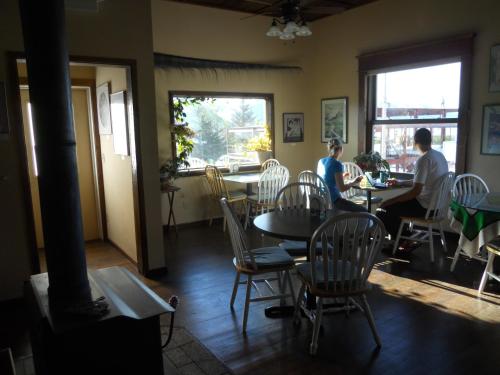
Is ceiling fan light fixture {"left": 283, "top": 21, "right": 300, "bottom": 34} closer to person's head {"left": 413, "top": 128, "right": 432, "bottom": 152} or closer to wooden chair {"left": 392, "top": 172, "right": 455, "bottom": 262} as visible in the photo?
person's head {"left": 413, "top": 128, "right": 432, "bottom": 152}

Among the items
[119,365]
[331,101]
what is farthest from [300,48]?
[119,365]

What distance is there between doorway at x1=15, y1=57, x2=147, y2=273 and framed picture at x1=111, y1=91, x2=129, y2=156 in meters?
0.02

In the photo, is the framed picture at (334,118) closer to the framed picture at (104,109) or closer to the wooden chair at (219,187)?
the wooden chair at (219,187)

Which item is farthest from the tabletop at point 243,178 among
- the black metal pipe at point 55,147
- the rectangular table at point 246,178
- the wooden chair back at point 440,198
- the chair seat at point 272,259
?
the black metal pipe at point 55,147

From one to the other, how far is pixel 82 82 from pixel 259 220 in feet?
9.20

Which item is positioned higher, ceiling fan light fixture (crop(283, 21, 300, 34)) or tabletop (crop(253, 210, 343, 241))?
ceiling fan light fixture (crop(283, 21, 300, 34))

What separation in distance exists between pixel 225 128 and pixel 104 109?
1892 millimetres

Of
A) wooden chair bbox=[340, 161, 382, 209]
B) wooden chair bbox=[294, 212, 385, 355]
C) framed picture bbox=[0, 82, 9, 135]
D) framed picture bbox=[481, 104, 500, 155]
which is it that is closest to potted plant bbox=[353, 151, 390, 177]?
wooden chair bbox=[340, 161, 382, 209]

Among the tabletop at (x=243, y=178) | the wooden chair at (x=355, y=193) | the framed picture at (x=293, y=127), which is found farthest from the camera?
the framed picture at (x=293, y=127)

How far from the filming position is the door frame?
9.70 ft

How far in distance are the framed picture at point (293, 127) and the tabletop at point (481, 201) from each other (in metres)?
3.06

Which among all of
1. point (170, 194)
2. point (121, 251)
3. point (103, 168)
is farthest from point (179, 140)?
point (121, 251)

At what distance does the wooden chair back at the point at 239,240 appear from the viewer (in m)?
2.56

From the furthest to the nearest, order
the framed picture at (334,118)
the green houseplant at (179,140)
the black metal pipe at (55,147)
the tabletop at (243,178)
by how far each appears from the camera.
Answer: the framed picture at (334,118), the tabletop at (243,178), the green houseplant at (179,140), the black metal pipe at (55,147)
